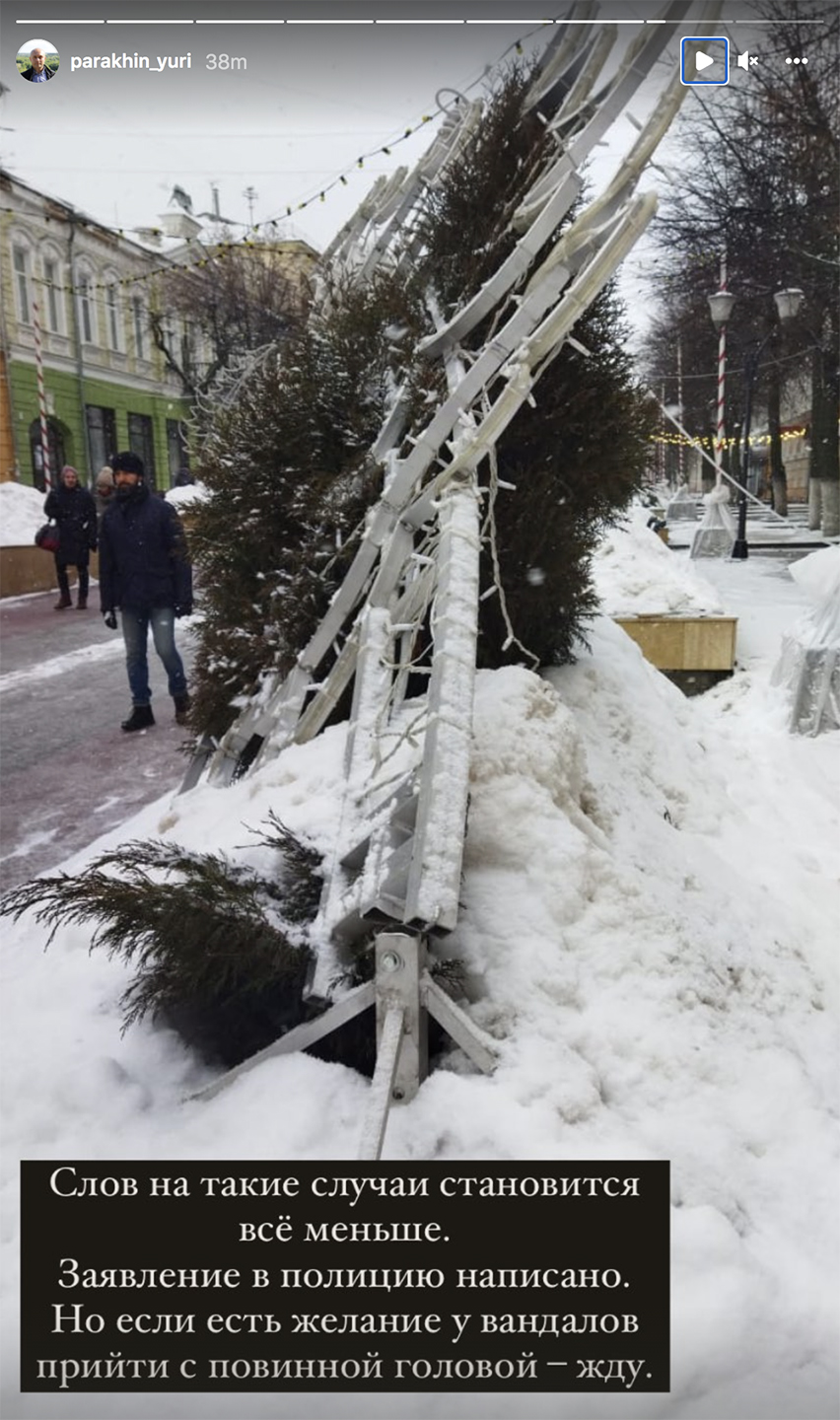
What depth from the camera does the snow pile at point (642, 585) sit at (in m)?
7.17

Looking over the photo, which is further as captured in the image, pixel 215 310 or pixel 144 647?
pixel 215 310

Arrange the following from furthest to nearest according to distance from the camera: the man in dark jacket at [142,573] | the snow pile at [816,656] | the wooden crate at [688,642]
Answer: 1. the wooden crate at [688,642]
2. the snow pile at [816,656]
3. the man in dark jacket at [142,573]

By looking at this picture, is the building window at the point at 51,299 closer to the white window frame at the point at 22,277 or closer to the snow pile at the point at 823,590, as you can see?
the white window frame at the point at 22,277

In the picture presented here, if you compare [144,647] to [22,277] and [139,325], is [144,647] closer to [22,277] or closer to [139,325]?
[22,277]

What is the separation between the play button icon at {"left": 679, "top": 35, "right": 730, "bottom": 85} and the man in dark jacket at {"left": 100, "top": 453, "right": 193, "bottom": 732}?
3.95 meters

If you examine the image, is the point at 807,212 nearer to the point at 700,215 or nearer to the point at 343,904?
the point at 700,215

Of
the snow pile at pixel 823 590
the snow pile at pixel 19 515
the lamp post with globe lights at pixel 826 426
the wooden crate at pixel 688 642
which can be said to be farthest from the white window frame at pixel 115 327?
the snow pile at pixel 823 590

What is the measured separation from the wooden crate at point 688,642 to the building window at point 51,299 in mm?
10553

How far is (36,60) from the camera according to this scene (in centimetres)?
236

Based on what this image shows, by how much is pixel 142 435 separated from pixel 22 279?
23.6ft

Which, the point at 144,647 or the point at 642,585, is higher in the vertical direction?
the point at 642,585

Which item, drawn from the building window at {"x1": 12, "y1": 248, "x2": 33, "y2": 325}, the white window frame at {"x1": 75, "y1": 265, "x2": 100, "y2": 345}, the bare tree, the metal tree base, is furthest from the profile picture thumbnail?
the bare tree

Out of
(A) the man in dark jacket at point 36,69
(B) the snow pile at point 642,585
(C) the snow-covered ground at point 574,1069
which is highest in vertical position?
(A) the man in dark jacket at point 36,69

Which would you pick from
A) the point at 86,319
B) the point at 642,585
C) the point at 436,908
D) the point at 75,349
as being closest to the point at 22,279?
the point at 75,349
